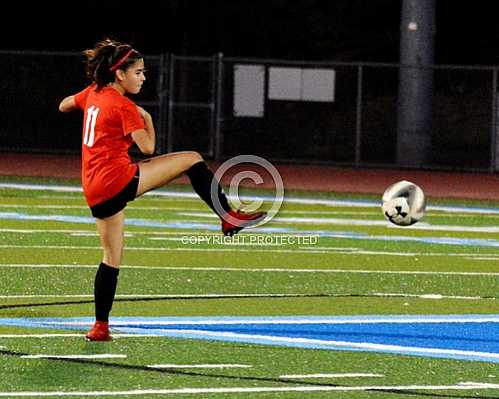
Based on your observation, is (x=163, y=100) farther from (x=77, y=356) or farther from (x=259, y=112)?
(x=77, y=356)

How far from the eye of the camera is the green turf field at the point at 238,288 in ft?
34.5

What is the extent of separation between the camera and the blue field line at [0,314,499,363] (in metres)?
12.0

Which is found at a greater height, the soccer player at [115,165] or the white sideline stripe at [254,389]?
the soccer player at [115,165]

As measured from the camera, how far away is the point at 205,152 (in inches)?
1464

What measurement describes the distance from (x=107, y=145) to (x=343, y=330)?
2.35 meters

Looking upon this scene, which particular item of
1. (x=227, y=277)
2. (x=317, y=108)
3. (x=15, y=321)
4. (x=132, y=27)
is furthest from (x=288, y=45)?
(x=15, y=321)

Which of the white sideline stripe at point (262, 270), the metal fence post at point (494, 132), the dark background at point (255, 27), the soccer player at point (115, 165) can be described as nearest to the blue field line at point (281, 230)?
the white sideline stripe at point (262, 270)

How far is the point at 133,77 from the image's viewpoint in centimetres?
1182

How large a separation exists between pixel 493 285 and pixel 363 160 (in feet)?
76.6

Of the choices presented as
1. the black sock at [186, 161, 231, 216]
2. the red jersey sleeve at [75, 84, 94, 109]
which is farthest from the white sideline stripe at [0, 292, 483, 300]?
the black sock at [186, 161, 231, 216]

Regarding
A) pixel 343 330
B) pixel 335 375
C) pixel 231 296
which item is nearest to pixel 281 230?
pixel 231 296

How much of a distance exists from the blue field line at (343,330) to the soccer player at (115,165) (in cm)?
79

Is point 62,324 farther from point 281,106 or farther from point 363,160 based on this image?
point 281,106

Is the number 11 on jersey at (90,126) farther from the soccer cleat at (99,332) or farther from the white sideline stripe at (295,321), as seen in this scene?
the white sideline stripe at (295,321)
